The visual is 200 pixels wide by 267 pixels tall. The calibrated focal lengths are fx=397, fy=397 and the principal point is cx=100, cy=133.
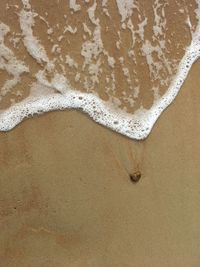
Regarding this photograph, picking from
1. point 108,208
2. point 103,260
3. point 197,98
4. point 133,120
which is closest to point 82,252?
point 103,260

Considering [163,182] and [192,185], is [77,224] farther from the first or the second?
[192,185]

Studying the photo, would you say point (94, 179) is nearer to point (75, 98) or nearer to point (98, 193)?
point (98, 193)

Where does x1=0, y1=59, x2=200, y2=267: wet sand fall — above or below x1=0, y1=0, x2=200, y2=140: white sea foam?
below

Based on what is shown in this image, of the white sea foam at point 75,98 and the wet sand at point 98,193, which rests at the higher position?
the white sea foam at point 75,98

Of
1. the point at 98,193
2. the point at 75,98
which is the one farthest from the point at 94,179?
the point at 75,98
